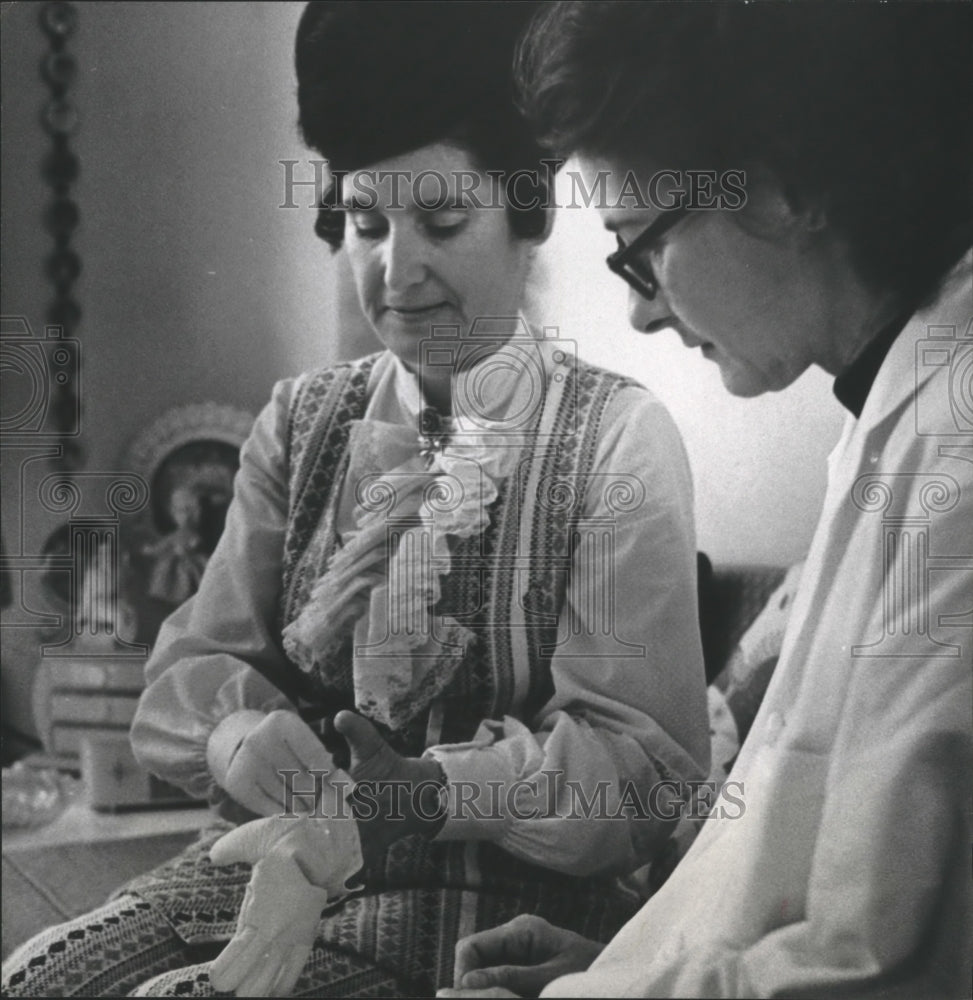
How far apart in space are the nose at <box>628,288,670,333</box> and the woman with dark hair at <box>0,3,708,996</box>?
0.06 metres

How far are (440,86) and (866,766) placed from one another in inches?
27.0

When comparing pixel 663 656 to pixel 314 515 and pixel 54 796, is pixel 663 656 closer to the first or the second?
pixel 314 515

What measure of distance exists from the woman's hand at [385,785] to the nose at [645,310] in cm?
43

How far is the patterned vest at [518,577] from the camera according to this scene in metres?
0.99

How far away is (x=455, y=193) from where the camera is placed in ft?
Result: 3.28

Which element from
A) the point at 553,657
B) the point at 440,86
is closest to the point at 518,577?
the point at 553,657

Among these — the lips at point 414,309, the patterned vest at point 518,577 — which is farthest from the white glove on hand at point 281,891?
the lips at point 414,309

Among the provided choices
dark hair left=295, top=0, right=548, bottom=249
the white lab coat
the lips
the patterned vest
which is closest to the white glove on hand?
the patterned vest

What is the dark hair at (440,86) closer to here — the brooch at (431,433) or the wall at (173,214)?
the wall at (173,214)

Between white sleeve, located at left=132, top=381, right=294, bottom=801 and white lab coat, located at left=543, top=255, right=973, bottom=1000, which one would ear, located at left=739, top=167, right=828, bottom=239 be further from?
white sleeve, located at left=132, top=381, right=294, bottom=801

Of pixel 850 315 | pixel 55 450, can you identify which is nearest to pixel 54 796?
pixel 55 450

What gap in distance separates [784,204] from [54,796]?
2.90 feet

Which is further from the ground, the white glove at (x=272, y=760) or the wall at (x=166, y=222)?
the wall at (x=166, y=222)

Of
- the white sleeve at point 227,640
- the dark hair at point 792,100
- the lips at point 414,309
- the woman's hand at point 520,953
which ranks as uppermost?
the dark hair at point 792,100
